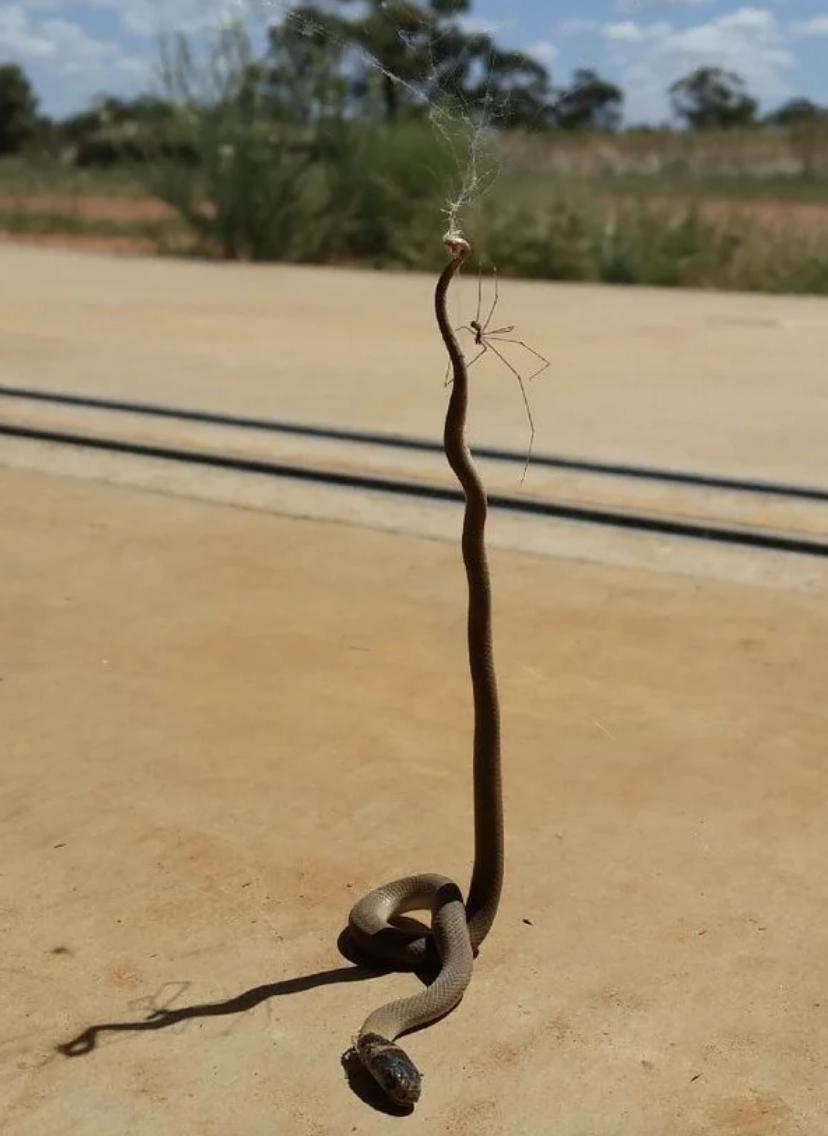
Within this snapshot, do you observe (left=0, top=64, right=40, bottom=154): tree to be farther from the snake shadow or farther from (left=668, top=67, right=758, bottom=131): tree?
the snake shadow

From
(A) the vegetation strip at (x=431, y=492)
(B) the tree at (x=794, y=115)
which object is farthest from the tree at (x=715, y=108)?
(A) the vegetation strip at (x=431, y=492)

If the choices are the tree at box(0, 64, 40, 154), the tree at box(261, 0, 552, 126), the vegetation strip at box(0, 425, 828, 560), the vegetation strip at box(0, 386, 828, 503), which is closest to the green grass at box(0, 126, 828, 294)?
the vegetation strip at box(0, 386, 828, 503)

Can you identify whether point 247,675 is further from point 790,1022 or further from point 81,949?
point 790,1022

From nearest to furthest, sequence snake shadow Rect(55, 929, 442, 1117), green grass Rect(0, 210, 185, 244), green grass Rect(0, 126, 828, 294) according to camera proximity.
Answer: snake shadow Rect(55, 929, 442, 1117)
green grass Rect(0, 126, 828, 294)
green grass Rect(0, 210, 185, 244)

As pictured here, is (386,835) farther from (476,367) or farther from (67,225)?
(67,225)

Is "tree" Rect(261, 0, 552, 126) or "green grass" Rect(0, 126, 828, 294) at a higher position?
"tree" Rect(261, 0, 552, 126)

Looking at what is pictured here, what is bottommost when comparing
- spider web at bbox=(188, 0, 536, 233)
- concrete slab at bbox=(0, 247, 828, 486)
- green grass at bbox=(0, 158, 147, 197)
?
green grass at bbox=(0, 158, 147, 197)

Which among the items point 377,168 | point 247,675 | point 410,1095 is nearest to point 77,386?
point 247,675
